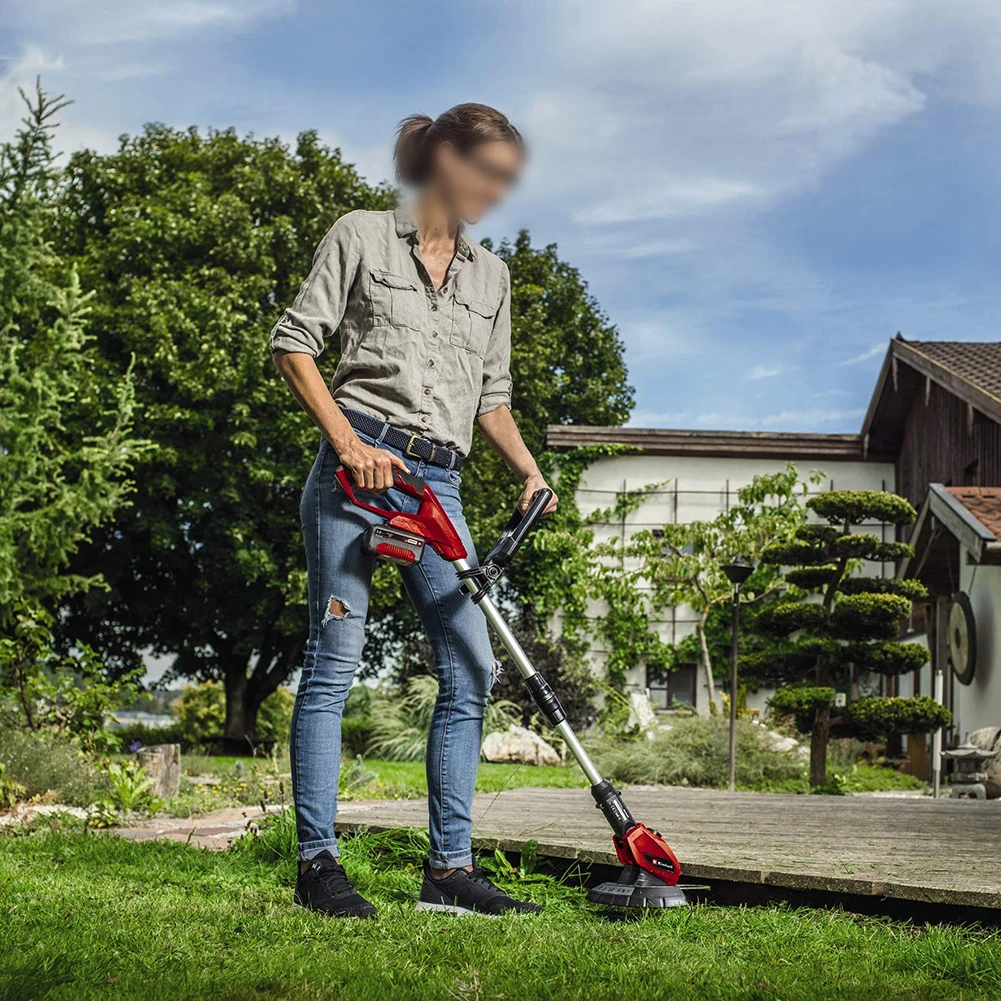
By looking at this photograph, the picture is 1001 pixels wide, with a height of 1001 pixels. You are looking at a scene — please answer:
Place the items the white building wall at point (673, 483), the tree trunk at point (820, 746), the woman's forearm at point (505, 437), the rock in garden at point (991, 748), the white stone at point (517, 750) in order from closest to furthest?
the woman's forearm at point (505, 437) < the rock in garden at point (991, 748) < the tree trunk at point (820, 746) < the white stone at point (517, 750) < the white building wall at point (673, 483)

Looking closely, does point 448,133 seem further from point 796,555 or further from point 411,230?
point 796,555

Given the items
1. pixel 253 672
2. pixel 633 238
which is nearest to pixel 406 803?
pixel 633 238

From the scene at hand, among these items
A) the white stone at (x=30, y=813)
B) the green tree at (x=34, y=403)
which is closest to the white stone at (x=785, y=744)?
the green tree at (x=34, y=403)

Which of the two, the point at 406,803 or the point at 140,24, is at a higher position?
the point at 140,24

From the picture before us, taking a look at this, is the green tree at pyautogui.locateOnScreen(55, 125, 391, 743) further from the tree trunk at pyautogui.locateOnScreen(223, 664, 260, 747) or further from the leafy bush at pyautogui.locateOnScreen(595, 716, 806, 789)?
the leafy bush at pyautogui.locateOnScreen(595, 716, 806, 789)

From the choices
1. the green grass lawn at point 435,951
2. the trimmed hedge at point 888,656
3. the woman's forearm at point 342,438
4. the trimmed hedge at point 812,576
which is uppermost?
the trimmed hedge at point 812,576

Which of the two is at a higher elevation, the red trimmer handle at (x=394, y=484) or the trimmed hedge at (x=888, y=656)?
the red trimmer handle at (x=394, y=484)

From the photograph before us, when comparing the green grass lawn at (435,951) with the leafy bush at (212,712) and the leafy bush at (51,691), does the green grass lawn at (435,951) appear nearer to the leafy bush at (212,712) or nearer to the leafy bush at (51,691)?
the leafy bush at (51,691)

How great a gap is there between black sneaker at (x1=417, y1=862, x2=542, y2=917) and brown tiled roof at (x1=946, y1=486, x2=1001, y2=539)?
774 centimetres

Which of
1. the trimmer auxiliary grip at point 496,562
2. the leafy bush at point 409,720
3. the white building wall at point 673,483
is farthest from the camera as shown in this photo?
the white building wall at point 673,483

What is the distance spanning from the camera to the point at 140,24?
6613 mm

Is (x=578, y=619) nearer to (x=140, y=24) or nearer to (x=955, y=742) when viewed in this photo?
(x=955, y=742)

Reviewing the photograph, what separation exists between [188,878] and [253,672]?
15924mm

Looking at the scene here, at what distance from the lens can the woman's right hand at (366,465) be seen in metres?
2.82
